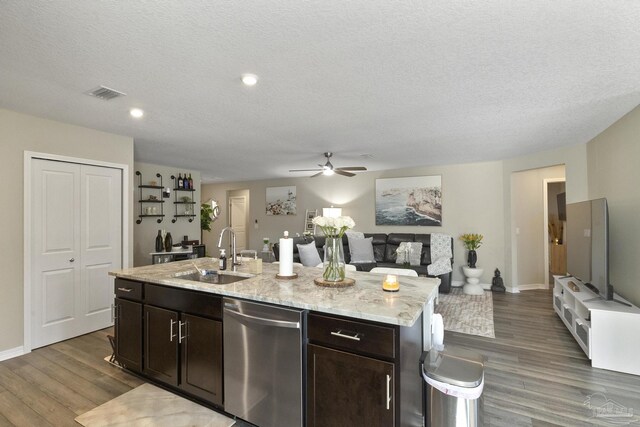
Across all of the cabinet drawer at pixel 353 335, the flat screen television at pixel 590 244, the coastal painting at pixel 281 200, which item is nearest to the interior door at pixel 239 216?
the coastal painting at pixel 281 200

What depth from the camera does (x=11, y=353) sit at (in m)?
3.08

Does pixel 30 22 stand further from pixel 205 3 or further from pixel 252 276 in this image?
pixel 252 276

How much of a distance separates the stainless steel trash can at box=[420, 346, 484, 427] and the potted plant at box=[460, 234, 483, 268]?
4.33m

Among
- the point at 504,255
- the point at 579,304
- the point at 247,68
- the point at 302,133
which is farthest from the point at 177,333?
the point at 504,255

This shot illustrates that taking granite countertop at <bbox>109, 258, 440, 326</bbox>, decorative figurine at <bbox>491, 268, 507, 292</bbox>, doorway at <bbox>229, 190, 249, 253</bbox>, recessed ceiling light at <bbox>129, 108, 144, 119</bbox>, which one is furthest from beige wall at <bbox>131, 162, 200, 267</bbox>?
decorative figurine at <bbox>491, 268, 507, 292</bbox>

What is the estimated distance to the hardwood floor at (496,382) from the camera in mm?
2156

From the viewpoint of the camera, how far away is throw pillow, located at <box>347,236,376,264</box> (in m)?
6.12

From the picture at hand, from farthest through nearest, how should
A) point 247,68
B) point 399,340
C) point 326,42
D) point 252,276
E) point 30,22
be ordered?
point 252,276 → point 247,68 → point 326,42 → point 30,22 → point 399,340

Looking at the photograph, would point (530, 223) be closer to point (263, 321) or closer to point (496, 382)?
point (496, 382)

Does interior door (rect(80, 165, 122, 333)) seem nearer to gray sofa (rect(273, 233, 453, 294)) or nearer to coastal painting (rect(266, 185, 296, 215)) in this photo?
gray sofa (rect(273, 233, 453, 294))

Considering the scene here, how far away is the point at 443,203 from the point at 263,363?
5403mm

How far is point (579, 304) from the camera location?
3.30 m

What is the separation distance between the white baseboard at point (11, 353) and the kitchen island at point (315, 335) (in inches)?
53.5

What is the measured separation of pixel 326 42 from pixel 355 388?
2018mm
